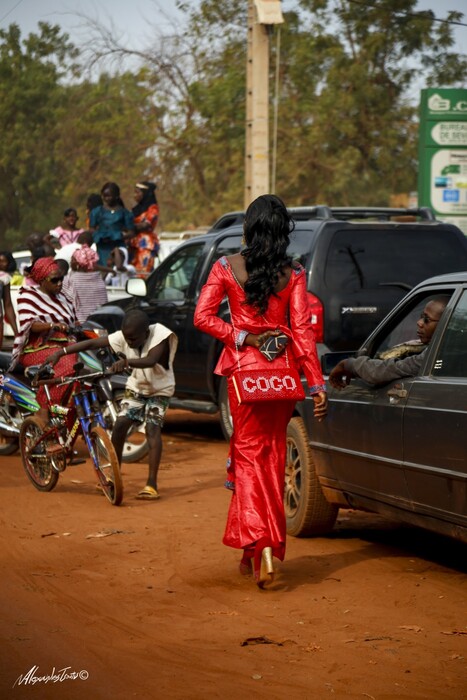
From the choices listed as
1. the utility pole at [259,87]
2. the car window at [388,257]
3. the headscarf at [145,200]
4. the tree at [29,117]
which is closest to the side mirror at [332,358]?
the car window at [388,257]

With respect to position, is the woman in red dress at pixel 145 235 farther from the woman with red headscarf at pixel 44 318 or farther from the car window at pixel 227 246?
the woman with red headscarf at pixel 44 318

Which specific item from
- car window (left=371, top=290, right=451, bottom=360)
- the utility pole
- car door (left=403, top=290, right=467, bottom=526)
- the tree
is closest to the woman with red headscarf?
car window (left=371, top=290, right=451, bottom=360)

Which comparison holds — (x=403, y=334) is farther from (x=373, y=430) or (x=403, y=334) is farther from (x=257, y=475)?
(x=257, y=475)

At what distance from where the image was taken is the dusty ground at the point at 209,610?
15.5ft

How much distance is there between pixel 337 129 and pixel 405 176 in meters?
2.51

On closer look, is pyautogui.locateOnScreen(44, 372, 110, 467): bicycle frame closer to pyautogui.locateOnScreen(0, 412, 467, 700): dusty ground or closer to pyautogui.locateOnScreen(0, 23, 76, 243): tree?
pyautogui.locateOnScreen(0, 412, 467, 700): dusty ground

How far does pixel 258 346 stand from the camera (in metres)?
6.24

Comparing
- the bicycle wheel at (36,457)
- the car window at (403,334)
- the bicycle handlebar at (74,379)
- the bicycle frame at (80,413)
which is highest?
the car window at (403,334)

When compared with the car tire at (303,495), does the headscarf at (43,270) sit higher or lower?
higher

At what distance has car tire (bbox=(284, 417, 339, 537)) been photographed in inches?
293

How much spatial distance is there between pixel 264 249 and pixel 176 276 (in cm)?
653

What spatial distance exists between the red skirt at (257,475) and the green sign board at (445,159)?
1372 cm

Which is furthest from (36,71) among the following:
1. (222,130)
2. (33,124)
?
(222,130)

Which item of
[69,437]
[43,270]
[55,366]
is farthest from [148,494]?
[43,270]
